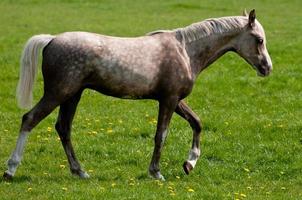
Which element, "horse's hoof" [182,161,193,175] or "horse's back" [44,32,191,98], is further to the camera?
"horse's hoof" [182,161,193,175]

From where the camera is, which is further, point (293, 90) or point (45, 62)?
point (293, 90)

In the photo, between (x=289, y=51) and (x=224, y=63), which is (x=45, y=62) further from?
(x=289, y=51)

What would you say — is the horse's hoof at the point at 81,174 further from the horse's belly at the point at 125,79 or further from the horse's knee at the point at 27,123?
the horse's belly at the point at 125,79

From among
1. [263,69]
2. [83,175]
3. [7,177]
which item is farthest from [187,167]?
[7,177]

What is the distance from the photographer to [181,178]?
10812 mm

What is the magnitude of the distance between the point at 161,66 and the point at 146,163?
1831 mm

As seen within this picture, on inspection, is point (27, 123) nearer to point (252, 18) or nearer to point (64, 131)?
Result: point (64, 131)

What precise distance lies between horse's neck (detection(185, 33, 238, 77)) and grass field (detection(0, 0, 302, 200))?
161 cm

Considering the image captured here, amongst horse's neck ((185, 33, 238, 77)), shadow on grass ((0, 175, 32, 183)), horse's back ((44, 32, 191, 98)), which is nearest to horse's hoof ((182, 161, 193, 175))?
horse's back ((44, 32, 191, 98))

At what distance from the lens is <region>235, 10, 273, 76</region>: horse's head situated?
35.4ft

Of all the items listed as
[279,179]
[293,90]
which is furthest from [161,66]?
[293,90]

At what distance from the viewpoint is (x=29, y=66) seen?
1009 centimetres

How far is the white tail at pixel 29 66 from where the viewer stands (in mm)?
10055

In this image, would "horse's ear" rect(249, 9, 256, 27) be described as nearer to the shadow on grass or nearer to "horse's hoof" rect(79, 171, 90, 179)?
"horse's hoof" rect(79, 171, 90, 179)
